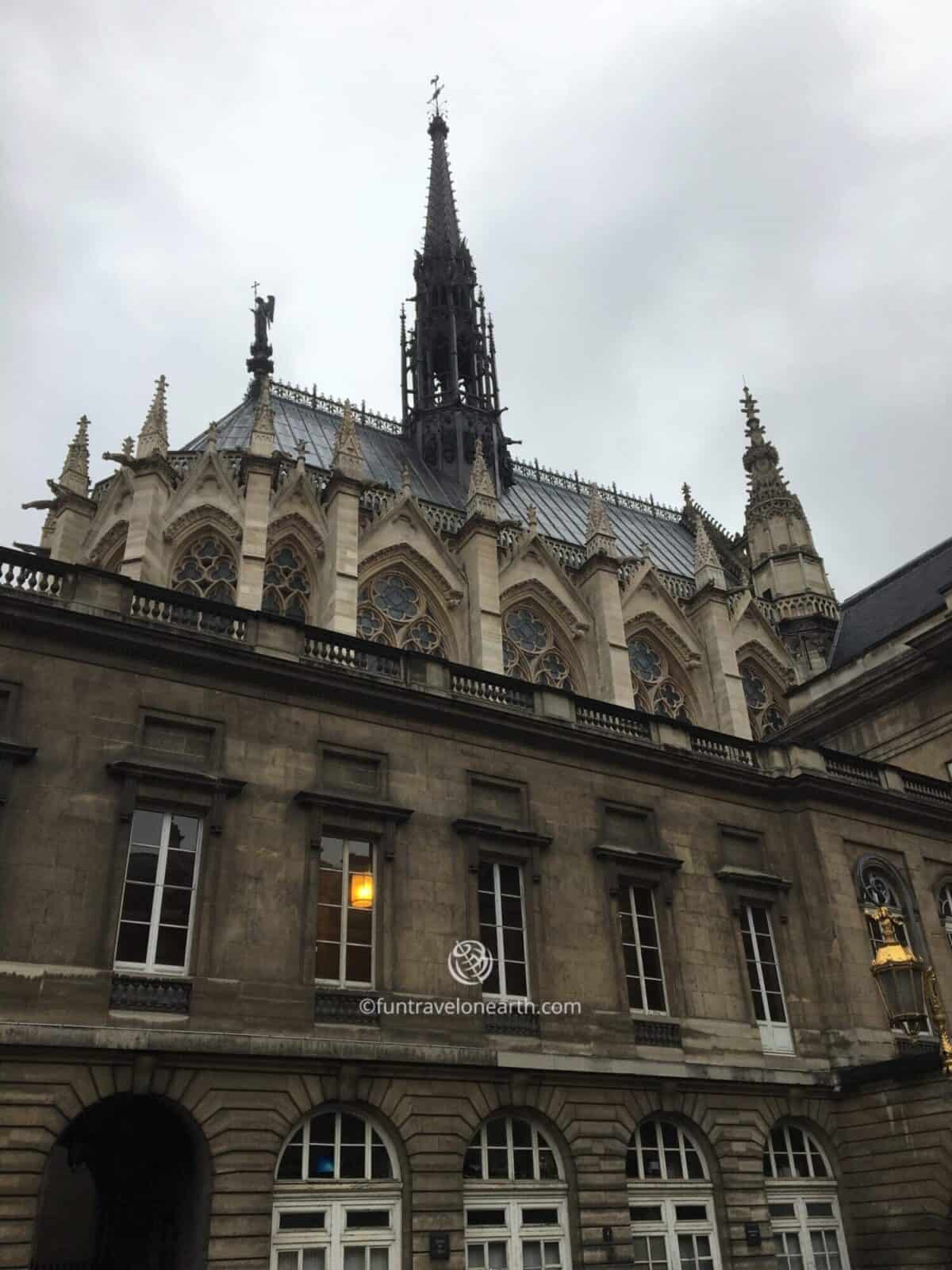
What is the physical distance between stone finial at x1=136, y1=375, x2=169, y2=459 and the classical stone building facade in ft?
39.4

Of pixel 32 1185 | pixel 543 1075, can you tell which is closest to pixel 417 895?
pixel 543 1075

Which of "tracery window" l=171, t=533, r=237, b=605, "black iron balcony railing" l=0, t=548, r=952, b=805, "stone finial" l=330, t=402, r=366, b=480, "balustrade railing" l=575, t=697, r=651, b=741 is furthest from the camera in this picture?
"stone finial" l=330, t=402, r=366, b=480

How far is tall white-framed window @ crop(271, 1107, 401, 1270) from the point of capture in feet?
40.8

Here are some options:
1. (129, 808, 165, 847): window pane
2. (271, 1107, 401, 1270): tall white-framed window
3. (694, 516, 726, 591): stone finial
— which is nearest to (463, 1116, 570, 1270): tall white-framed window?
(271, 1107, 401, 1270): tall white-framed window

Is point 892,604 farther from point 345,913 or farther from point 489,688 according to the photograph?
point 345,913

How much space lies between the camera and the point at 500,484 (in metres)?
40.9

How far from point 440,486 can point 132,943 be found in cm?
2689

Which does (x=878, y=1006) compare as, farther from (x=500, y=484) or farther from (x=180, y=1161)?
(x=500, y=484)

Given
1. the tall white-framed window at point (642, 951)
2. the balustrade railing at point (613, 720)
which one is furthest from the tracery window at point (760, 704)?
the tall white-framed window at point (642, 951)

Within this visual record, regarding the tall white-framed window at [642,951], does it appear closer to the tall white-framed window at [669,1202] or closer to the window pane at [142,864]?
the tall white-framed window at [669,1202]

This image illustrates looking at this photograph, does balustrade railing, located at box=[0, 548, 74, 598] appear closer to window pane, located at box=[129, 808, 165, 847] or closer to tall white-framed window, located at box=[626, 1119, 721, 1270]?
window pane, located at box=[129, 808, 165, 847]

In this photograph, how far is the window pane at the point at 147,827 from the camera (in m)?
13.6

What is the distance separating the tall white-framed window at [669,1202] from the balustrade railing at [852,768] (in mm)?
7814

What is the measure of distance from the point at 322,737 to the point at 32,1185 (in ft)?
21.4
